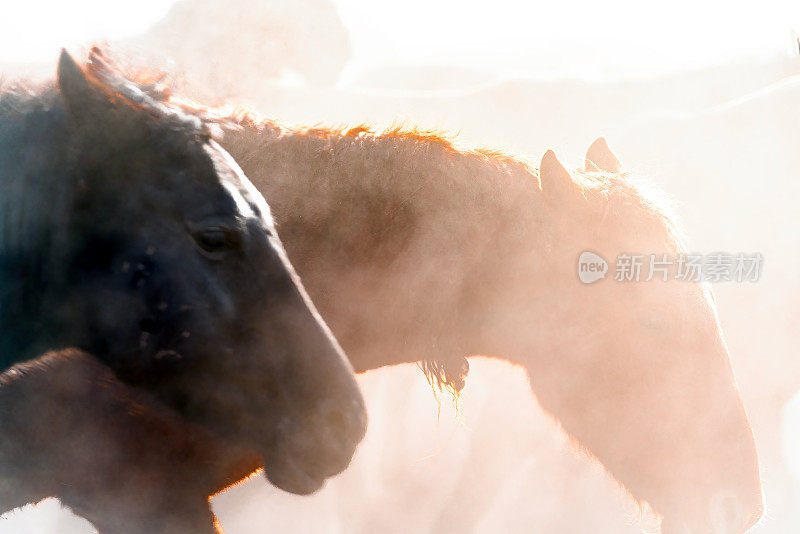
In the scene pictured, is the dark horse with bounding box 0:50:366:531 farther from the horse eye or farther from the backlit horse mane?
the backlit horse mane

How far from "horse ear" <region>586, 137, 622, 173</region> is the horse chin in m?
1.08

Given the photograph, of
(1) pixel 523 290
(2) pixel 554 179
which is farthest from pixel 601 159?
(1) pixel 523 290

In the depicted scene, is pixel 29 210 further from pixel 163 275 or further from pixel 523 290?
pixel 523 290

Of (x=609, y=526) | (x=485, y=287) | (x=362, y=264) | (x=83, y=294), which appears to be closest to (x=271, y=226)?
(x=83, y=294)

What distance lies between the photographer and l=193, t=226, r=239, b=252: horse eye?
754 millimetres

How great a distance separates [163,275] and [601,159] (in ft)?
3.89

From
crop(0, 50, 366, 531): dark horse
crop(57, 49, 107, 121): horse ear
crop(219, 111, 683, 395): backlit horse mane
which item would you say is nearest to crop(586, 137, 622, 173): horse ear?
crop(219, 111, 683, 395): backlit horse mane

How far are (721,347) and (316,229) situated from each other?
94 cm

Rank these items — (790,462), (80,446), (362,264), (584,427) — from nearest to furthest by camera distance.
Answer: (80,446) → (362,264) → (584,427) → (790,462)

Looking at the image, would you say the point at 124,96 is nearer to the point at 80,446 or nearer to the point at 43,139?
the point at 43,139

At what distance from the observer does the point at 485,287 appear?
1225 millimetres

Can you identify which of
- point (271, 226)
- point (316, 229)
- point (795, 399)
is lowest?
point (795, 399)

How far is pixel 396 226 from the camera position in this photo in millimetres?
1184

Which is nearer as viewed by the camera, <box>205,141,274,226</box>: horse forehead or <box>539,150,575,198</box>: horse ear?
<box>205,141,274,226</box>: horse forehead
